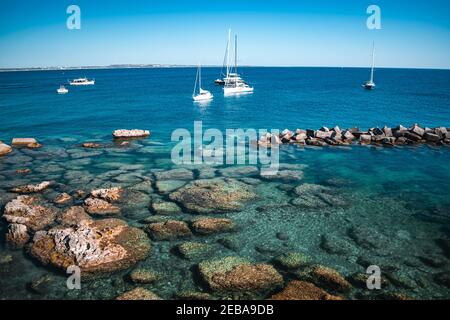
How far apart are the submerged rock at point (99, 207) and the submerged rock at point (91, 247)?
8.28 feet

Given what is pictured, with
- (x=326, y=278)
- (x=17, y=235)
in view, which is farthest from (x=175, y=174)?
(x=326, y=278)

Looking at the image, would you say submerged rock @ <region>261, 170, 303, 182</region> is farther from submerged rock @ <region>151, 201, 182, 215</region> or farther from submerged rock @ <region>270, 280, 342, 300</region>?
submerged rock @ <region>270, 280, 342, 300</region>

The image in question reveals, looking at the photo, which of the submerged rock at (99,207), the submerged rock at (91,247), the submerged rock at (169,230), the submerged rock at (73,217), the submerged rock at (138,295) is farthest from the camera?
the submerged rock at (99,207)

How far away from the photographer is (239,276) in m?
13.2

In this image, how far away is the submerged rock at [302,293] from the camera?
11757 mm

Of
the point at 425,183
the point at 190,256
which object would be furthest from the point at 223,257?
the point at 425,183

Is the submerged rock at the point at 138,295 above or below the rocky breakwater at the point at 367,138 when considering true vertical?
below

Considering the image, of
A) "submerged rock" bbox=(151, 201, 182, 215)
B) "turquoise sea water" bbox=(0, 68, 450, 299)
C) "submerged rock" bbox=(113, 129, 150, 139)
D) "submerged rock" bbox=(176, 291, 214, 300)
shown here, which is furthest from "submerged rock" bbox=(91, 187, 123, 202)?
"submerged rock" bbox=(113, 129, 150, 139)

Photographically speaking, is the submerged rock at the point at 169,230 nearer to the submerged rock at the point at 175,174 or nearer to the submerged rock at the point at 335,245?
the submerged rock at the point at 335,245

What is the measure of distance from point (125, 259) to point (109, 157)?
63.8ft

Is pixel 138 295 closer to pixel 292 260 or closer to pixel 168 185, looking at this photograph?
pixel 292 260

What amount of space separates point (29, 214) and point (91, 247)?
20.4 ft

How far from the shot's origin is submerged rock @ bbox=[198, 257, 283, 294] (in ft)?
41.9

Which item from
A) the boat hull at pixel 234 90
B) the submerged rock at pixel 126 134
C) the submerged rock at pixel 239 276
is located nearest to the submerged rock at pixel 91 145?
the submerged rock at pixel 126 134
